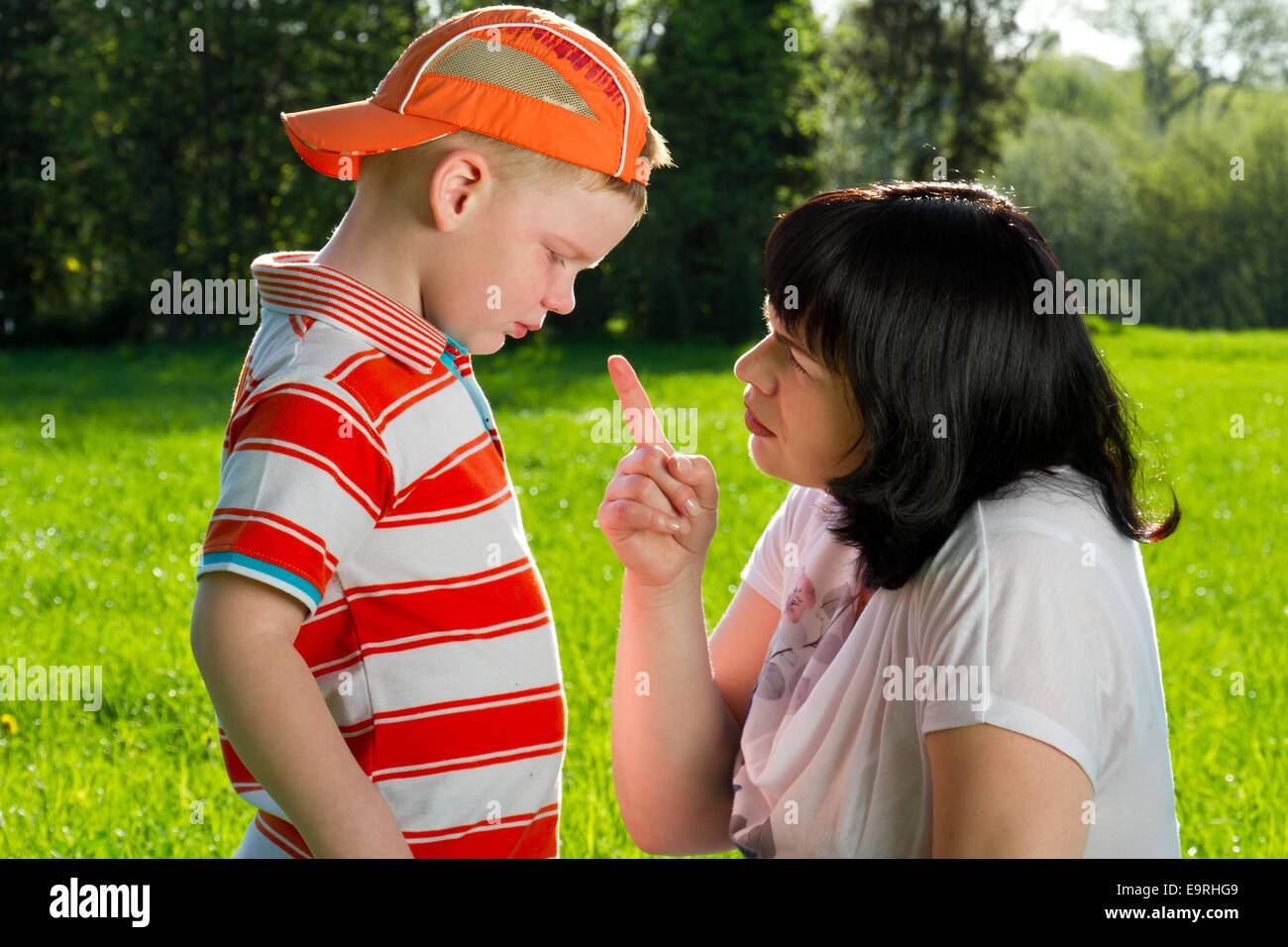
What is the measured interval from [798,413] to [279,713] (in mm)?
845

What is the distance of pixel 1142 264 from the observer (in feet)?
92.6

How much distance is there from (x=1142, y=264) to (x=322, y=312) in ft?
97.3

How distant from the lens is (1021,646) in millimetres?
1450

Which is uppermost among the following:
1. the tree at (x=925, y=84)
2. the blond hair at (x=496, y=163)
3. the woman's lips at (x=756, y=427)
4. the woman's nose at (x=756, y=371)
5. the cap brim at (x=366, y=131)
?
the tree at (x=925, y=84)

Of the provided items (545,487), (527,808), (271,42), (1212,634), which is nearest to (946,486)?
(527,808)

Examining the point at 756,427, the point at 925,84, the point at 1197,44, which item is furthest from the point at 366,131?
the point at 1197,44

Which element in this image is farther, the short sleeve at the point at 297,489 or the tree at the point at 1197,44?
the tree at the point at 1197,44

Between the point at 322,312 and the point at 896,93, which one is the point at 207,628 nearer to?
the point at 322,312

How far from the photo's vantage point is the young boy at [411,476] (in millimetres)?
1382

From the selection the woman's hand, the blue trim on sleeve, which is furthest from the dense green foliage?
the blue trim on sleeve

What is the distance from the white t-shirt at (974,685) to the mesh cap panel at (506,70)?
2.66ft

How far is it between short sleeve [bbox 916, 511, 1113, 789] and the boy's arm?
2.30 feet

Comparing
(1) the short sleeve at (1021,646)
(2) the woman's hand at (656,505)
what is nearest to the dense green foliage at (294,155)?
(2) the woman's hand at (656,505)

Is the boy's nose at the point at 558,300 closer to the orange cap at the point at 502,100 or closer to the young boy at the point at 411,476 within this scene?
the young boy at the point at 411,476
